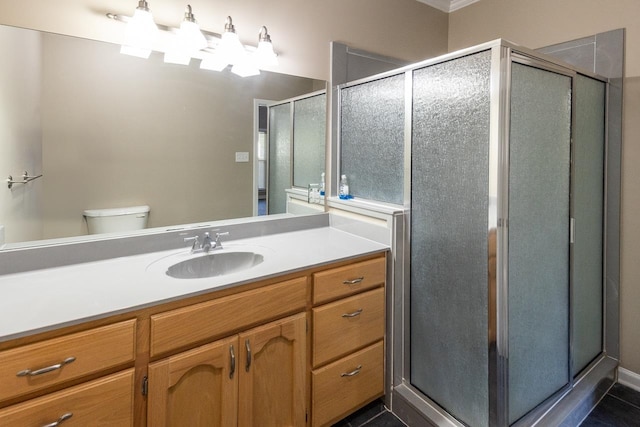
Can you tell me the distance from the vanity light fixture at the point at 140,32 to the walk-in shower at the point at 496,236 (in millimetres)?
1119

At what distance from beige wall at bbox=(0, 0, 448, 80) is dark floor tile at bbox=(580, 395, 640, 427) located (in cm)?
232

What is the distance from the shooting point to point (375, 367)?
5.66 ft

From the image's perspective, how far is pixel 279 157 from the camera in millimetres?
2029

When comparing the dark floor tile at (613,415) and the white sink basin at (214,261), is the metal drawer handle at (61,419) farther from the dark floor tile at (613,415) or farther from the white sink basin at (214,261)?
the dark floor tile at (613,415)

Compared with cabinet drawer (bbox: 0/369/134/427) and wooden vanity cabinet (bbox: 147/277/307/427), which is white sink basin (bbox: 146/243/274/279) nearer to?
wooden vanity cabinet (bbox: 147/277/307/427)

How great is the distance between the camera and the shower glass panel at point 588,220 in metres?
1.71

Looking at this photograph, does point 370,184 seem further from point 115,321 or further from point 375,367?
point 115,321

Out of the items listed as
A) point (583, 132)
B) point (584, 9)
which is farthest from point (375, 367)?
point (584, 9)

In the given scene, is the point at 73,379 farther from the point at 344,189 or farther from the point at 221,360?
the point at 344,189

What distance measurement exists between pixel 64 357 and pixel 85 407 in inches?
6.6

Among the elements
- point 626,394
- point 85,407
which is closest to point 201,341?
point 85,407

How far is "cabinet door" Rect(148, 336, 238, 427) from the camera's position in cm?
111

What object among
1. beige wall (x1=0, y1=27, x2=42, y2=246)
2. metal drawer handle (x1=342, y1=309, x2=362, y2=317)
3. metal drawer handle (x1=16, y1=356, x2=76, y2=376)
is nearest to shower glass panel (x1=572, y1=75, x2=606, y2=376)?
metal drawer handle (x1=342, y1=309, x2=362, y2=317)

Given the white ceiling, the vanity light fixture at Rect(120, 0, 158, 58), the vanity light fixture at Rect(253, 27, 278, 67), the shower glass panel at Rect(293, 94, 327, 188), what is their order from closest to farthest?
the vanity light fixture at Rect(120, 0, 158, 58) < the vanity light fixture at Rect(253, 27, 278, 67) < the shower glass panel at Rect(293, 94, 327, 188) < the white ceiling
